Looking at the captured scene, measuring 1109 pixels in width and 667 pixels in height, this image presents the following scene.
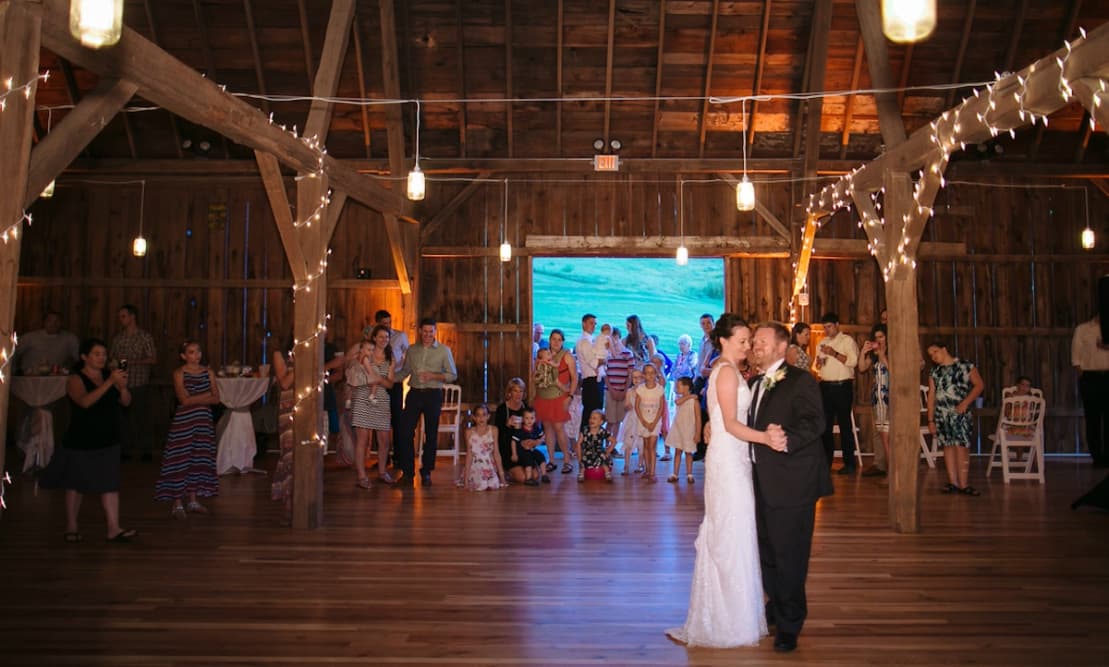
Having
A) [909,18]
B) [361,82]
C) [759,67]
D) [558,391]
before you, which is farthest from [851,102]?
[909,18]

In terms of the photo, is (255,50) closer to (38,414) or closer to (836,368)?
(38,414)

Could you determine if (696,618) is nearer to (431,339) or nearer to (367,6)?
(431,339)

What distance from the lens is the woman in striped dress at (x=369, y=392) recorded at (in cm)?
853

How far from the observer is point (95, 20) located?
3.32 m

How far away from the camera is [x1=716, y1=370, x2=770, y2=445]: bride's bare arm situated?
12.7 feet

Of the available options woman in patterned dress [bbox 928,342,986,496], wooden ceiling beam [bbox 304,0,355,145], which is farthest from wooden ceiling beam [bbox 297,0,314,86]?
woman in patterned dress [bbox 928,342,986,496]

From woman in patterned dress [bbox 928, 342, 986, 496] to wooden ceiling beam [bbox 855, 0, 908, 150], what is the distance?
231cm

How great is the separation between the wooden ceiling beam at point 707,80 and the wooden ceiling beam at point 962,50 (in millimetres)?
2590

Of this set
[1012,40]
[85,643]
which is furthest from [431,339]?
[1012,40]

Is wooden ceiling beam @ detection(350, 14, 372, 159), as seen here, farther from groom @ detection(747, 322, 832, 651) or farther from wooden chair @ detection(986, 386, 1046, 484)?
wooden chair @ detection(986, 386, 1046, 484)

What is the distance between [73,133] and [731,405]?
3.12m

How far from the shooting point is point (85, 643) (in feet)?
12.9

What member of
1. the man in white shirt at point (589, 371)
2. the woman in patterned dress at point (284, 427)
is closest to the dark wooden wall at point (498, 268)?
the man in white shirt at point (589, 371)

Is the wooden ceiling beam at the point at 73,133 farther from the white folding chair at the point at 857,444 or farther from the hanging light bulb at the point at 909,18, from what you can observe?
the white folding chair at the point at 857,444
